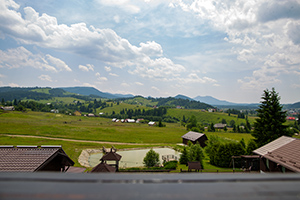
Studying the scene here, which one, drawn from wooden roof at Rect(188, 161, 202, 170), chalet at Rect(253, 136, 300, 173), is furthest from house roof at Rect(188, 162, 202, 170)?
chalet at Rect(253, 136, 300, 173)

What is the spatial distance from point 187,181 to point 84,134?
6729cm

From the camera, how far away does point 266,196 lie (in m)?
1.69

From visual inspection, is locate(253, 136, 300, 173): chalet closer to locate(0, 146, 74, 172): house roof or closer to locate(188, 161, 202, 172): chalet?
locate(188, 161, 202, 172): chalet

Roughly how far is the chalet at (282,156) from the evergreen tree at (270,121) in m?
11.9

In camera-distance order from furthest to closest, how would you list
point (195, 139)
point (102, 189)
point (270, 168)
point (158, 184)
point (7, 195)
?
point (195, 139), point (270, 168), point (158, 184), point (102, 189), point (7, 195)

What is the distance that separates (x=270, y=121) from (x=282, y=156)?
715 inches

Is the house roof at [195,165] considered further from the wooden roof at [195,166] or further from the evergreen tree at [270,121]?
the evergreen tree at [270,121]

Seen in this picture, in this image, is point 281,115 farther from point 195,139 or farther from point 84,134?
point 84,134

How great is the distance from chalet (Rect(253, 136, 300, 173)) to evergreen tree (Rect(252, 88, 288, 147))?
11.9m

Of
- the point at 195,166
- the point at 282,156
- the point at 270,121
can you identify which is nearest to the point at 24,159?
the point at 282,156

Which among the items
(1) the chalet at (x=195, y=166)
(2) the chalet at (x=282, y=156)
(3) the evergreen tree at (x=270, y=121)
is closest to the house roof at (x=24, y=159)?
(2) the chalet at (x=282, y=156)

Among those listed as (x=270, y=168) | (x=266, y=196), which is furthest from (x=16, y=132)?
(x=266, y=196)

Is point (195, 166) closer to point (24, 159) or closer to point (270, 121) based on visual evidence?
point (270, 121)

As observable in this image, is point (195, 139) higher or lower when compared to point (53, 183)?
lower
